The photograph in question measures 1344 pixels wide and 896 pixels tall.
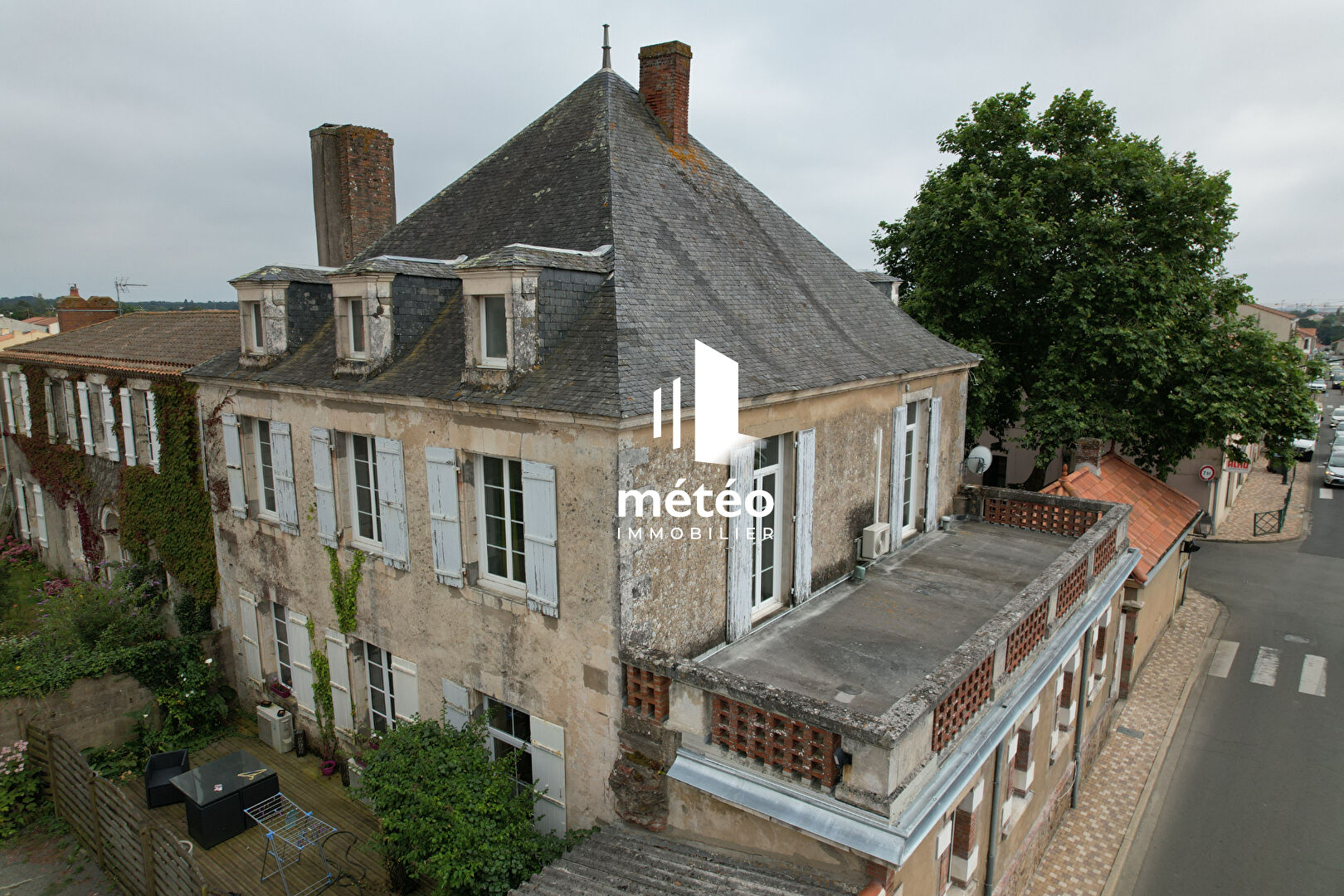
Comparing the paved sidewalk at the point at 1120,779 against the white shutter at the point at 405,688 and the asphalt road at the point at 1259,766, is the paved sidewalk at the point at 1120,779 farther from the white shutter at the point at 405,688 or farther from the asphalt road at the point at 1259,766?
the white shutter at the point at 405,688

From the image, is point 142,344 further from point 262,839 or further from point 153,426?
point 262,839

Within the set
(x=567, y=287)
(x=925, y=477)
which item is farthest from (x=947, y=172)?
(x=567, y=287)

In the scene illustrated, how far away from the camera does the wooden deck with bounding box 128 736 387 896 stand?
9.48m

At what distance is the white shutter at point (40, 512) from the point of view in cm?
1975

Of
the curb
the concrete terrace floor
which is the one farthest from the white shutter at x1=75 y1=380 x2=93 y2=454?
the curb

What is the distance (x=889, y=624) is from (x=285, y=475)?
849cm

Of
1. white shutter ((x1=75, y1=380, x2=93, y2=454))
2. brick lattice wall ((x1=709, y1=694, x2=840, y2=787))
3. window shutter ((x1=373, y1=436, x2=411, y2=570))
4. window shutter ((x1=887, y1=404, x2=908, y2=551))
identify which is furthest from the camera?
white shutter ((x1=75, y1=380, x2=93, y2=454))

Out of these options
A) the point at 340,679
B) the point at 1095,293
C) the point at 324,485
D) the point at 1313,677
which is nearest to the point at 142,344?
the point at 324,485

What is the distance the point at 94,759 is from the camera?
1218 cm

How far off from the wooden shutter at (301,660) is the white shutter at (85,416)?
8618mm

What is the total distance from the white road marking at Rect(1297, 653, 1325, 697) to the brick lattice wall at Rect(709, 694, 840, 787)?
14531 mm

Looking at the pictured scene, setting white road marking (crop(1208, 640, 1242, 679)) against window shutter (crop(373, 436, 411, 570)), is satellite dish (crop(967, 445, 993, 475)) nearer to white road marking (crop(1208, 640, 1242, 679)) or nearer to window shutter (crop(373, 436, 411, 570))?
white road marking (crop(1208, 640, 1242, 679))

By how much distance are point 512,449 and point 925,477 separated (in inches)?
308

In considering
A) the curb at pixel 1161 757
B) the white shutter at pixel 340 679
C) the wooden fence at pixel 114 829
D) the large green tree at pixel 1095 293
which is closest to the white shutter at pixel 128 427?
the wooden fence at pixel 114 829
